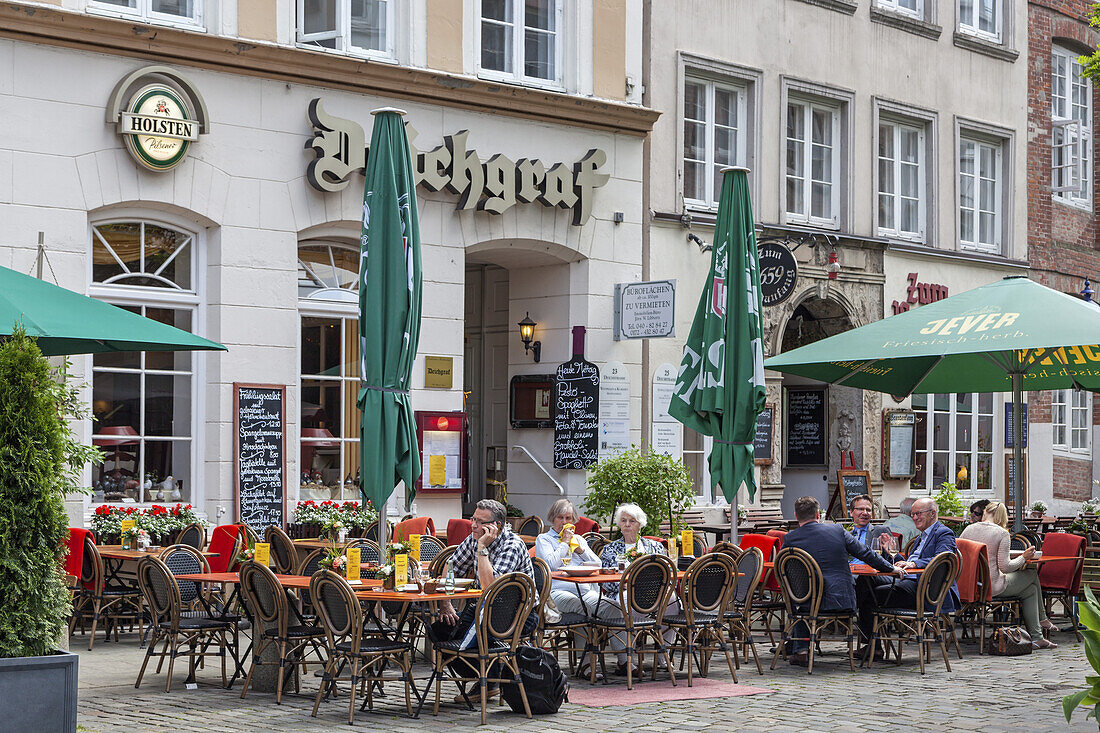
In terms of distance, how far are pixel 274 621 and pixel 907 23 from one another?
1448 cm

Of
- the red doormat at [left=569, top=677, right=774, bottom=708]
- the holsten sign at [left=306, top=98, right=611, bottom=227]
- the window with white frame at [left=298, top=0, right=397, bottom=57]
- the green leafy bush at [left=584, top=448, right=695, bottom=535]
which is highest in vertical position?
the window with white frame at [left=298, top=0, right=397, bottom=57]

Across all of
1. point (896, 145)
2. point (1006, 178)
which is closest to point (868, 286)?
point (896, 145)

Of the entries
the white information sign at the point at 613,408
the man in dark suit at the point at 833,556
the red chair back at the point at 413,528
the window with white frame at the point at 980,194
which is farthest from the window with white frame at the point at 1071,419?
the man in dark suit at the point at 833,556

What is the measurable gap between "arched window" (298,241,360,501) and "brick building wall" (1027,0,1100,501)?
38.4 feet

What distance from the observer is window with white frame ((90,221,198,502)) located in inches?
552

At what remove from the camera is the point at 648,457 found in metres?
16.2

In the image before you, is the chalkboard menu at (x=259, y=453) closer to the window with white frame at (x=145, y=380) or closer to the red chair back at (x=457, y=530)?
the window with white frame at (x=145, y=380)

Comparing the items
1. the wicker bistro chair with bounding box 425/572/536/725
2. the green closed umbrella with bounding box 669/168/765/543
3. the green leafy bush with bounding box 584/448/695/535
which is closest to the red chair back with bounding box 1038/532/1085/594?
the green closed umbrella with bounding box 669/168/765/543

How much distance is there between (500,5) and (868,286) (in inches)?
264

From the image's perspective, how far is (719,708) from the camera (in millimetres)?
9562

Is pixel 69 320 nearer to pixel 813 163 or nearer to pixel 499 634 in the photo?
pixel 499 634

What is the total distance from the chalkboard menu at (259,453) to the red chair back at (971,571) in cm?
639

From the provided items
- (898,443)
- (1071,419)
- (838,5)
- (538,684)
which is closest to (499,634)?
(538,684)

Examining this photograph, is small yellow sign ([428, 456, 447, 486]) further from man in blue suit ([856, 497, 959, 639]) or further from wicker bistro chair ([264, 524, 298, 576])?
man in blue suit ([856, 497, 959, 639])
